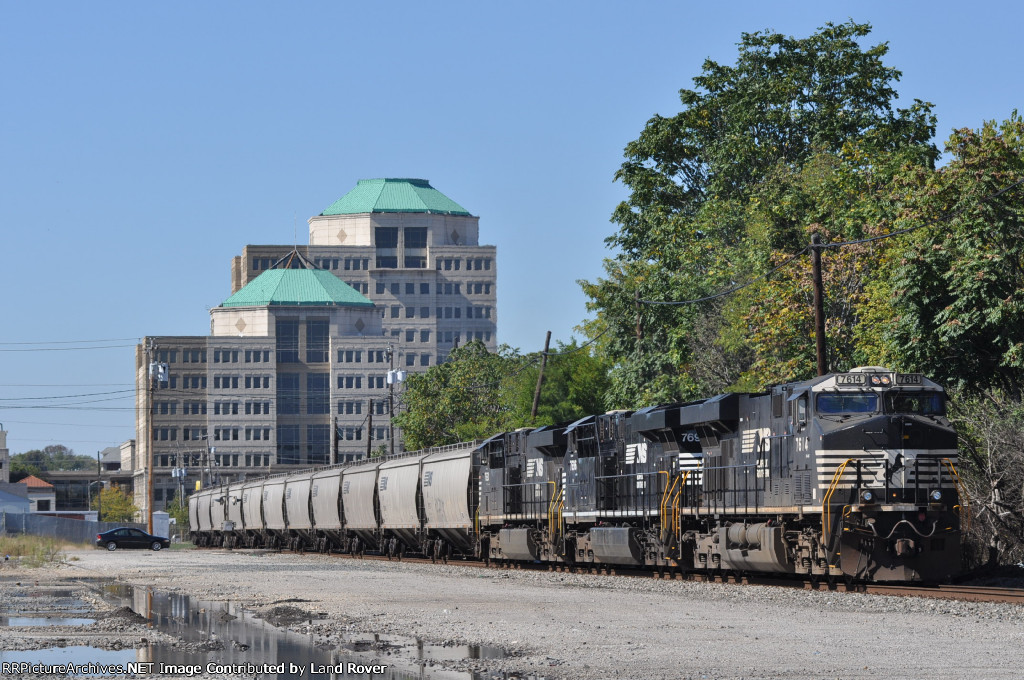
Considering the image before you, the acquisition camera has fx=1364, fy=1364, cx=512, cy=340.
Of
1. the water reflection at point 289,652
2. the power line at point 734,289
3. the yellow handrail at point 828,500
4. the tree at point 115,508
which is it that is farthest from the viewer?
the tree at point 115,508

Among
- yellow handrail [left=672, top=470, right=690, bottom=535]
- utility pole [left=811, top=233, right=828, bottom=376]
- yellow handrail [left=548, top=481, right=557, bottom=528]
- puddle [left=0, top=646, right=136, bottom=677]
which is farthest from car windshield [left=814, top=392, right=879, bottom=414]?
puddle [left=0, top=646, right=136, bottom=677]

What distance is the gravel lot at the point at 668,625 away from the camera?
541 inches

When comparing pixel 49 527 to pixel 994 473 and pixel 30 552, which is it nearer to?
pixel 30 552

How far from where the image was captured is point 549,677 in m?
13.1

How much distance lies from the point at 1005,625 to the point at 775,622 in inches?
113

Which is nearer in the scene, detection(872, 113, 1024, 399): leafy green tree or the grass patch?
detection(872, 113, 1024, 399): leafy green tree

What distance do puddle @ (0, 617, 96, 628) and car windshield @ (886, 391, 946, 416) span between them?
13.8 metres

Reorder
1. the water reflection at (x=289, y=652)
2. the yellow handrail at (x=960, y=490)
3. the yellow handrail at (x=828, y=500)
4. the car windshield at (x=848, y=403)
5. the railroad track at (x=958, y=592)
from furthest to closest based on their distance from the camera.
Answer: the car windshield at (x=848, y=403)
the yellow handrail at (x=960, y=490)
the yellow handrail at (x=828, y=500)
the railroad track at (x=958, y=592)
the water reflection at (x=289, y=652)

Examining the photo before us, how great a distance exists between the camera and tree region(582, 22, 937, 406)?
5619cm

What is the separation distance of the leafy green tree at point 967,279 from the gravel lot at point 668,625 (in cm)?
1016

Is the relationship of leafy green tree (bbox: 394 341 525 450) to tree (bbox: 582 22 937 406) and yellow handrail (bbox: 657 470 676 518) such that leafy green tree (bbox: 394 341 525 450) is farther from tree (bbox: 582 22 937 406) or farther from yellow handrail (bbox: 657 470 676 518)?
yellow handrail (bbox: 657 470 676 518)

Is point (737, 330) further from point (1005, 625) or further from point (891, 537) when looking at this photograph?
point (1005, 625)

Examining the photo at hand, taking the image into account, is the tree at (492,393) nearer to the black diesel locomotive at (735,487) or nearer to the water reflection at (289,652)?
the black diesel locomotive at (735,487)

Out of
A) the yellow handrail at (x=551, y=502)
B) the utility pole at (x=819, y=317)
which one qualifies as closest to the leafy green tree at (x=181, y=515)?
the yellow handrail at (x=551, y=502)
